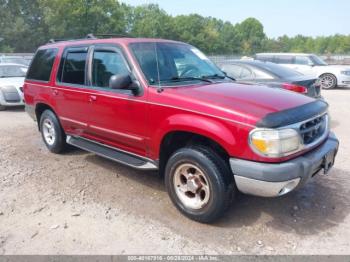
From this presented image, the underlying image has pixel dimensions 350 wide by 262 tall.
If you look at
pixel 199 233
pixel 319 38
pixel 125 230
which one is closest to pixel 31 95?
pixel 125 230

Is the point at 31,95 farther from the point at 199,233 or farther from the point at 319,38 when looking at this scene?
the point at 319,38

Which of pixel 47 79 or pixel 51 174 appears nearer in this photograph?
pixel 51 174

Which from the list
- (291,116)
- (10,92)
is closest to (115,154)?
(291,116)

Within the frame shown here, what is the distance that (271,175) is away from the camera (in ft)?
10.3

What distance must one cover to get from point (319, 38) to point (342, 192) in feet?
374

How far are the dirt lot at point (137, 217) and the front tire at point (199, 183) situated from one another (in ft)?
0.55

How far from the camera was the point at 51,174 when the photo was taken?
202 inches

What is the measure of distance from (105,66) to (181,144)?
5.13ft

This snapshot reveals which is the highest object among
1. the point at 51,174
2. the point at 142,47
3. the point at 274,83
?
the point at 142,47

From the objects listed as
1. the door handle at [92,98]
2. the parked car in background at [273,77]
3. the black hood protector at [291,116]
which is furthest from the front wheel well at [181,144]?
the parked car in background at [273,77]

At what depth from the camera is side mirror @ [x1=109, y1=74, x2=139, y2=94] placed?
3.82 meters

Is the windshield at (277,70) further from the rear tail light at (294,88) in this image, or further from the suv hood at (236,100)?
the suv hood at (236,100)

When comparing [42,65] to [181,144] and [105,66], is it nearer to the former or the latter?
[105,66]

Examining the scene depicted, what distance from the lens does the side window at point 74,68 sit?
4.95 meters
